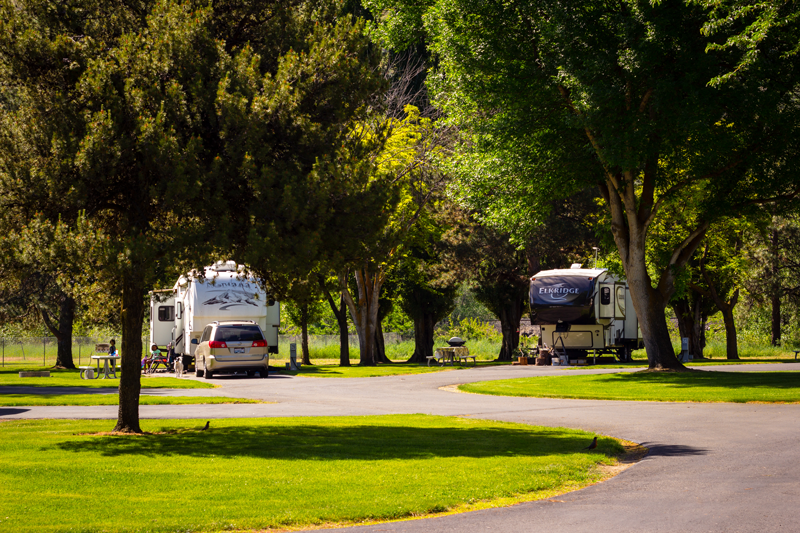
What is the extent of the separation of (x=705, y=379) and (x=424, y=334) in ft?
99.4

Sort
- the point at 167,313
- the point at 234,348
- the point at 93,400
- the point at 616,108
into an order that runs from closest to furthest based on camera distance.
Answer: the point at 93,400
the point at 616,108
the point at 234,348
the point at 167,313

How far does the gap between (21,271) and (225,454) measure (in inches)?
179

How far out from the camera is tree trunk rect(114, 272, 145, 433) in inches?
524

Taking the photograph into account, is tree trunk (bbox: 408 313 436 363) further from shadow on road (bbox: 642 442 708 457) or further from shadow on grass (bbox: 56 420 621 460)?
shadow on road (bbox: 642 442 708 457)

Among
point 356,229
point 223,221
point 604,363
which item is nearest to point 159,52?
point 223,221

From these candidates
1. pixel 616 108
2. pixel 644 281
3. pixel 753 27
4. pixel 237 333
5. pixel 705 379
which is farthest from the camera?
pixel 237 333

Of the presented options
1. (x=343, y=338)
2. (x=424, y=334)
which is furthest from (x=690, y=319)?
(x=343, y=338)

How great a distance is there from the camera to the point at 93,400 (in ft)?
67.1

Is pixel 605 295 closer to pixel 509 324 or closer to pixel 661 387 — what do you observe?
pixel 509 324

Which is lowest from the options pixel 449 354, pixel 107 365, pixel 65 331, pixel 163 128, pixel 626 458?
pixel 626 458

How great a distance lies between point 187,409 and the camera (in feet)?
60.1

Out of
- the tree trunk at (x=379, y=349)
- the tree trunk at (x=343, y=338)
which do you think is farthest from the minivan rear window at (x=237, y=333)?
the tree trunk at (x=379, y=349)

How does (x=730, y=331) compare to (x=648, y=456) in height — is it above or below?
above

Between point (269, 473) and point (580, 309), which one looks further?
point (580, 309)
